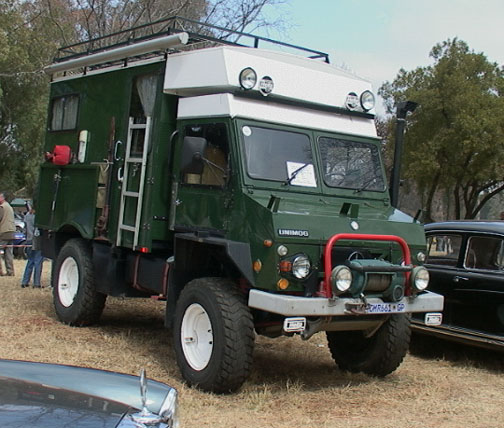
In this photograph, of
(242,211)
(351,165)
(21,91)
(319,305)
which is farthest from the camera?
(21,91)

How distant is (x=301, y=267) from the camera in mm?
6422

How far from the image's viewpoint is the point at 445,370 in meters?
8.20

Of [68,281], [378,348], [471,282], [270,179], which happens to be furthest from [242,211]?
[68,281]

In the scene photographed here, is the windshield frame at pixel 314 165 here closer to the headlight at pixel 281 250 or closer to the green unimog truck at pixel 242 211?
the green unimog truck at pixel 242 211

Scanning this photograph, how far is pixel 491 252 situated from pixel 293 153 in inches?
107

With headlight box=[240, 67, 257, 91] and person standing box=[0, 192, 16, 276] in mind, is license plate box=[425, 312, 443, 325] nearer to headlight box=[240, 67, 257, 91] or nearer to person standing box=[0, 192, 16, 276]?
headlight box=[240, 67, 257, 91]

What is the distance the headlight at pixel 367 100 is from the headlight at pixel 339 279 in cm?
252

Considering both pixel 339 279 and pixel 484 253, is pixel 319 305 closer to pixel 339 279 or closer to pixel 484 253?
pixel 339 279

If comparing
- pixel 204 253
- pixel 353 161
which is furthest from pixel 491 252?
pixel 204 253

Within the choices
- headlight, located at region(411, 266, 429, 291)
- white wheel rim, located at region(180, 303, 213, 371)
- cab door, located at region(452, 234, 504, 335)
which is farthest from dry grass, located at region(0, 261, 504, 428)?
headlight, located at region(411, 266, 429, 291)

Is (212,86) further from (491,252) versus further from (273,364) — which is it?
(491,252)

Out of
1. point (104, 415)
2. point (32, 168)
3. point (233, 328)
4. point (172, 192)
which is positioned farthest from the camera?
point (32, 168)

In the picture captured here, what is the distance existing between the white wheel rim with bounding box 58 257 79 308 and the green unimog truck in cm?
29

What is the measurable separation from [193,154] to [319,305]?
1.96 meters
